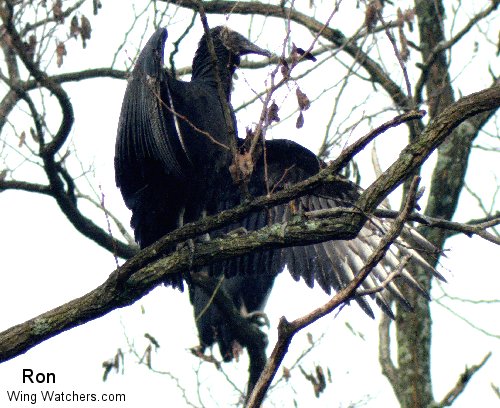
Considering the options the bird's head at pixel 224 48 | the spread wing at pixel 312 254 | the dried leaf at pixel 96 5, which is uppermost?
the dried leaf at pixel 96 5

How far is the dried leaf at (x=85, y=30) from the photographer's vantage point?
5199 millimetres

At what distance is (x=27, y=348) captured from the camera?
10.9 ft

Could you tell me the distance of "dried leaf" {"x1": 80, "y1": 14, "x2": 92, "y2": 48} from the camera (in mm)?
5199

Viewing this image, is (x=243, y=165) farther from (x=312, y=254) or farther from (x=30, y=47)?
(x=30, y=47)

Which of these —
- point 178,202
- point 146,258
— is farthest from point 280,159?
point 146,258

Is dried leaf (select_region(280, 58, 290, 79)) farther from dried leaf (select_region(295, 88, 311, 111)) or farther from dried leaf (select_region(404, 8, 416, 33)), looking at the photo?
dried leaf (select_region(404, 8, 416, 33))

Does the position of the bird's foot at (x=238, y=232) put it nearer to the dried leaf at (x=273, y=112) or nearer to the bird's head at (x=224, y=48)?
the dried leaf at (x=273, y=112)

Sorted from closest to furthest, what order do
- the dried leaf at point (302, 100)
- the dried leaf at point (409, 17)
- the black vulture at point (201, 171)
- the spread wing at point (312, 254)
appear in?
the dried leaf at point (302, 100)
the black vulture at point (201, 171)
the spread wing at point (312, 254)
the dried leaf at point (409, 17)

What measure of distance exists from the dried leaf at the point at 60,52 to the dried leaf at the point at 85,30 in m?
0.11

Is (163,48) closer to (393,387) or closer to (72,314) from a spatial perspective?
(72,314)

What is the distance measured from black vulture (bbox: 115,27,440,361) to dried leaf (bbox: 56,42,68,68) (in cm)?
65

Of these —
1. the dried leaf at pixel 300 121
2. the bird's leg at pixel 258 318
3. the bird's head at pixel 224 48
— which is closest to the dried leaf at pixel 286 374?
the bird's leg at pixel 258 318

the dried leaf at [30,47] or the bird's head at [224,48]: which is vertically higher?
the bird's head at [224,48]

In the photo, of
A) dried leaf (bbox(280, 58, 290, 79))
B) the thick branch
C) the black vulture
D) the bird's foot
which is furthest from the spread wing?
the thick branch
